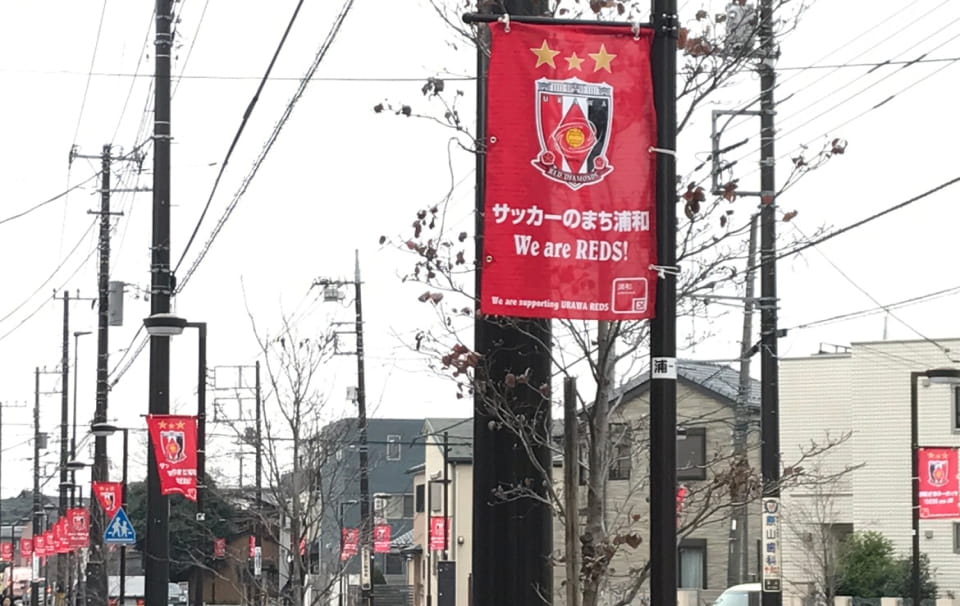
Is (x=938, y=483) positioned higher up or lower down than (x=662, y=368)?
lower down

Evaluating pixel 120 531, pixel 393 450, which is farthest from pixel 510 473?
pixel 393 450

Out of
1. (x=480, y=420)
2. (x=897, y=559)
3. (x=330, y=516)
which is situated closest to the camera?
(x=480, y=420)

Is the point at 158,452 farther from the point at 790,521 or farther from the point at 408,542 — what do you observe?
the point at 408,542

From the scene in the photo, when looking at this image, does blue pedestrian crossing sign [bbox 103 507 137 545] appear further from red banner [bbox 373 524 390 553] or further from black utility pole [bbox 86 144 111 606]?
red banner [bbox 373 524 390 553]

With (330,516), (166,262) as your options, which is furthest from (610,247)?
(330,516)

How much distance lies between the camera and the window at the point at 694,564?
49.7 metres

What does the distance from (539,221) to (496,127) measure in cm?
51

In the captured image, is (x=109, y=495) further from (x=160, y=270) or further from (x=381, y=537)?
(x=381, y=537)

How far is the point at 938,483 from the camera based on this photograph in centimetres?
2742

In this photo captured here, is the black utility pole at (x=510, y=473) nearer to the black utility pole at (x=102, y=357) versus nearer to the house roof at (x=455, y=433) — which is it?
the black utility pole at (x=102, y=357)

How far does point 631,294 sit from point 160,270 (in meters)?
15.7

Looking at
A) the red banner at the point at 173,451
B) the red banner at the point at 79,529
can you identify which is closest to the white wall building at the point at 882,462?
the red banner at the point at 79,529

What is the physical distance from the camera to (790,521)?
46.1m

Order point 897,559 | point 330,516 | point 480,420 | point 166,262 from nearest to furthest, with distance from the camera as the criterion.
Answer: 1. point 480,420
2. point 166,262
3. point 897,559
4. point 330,516
